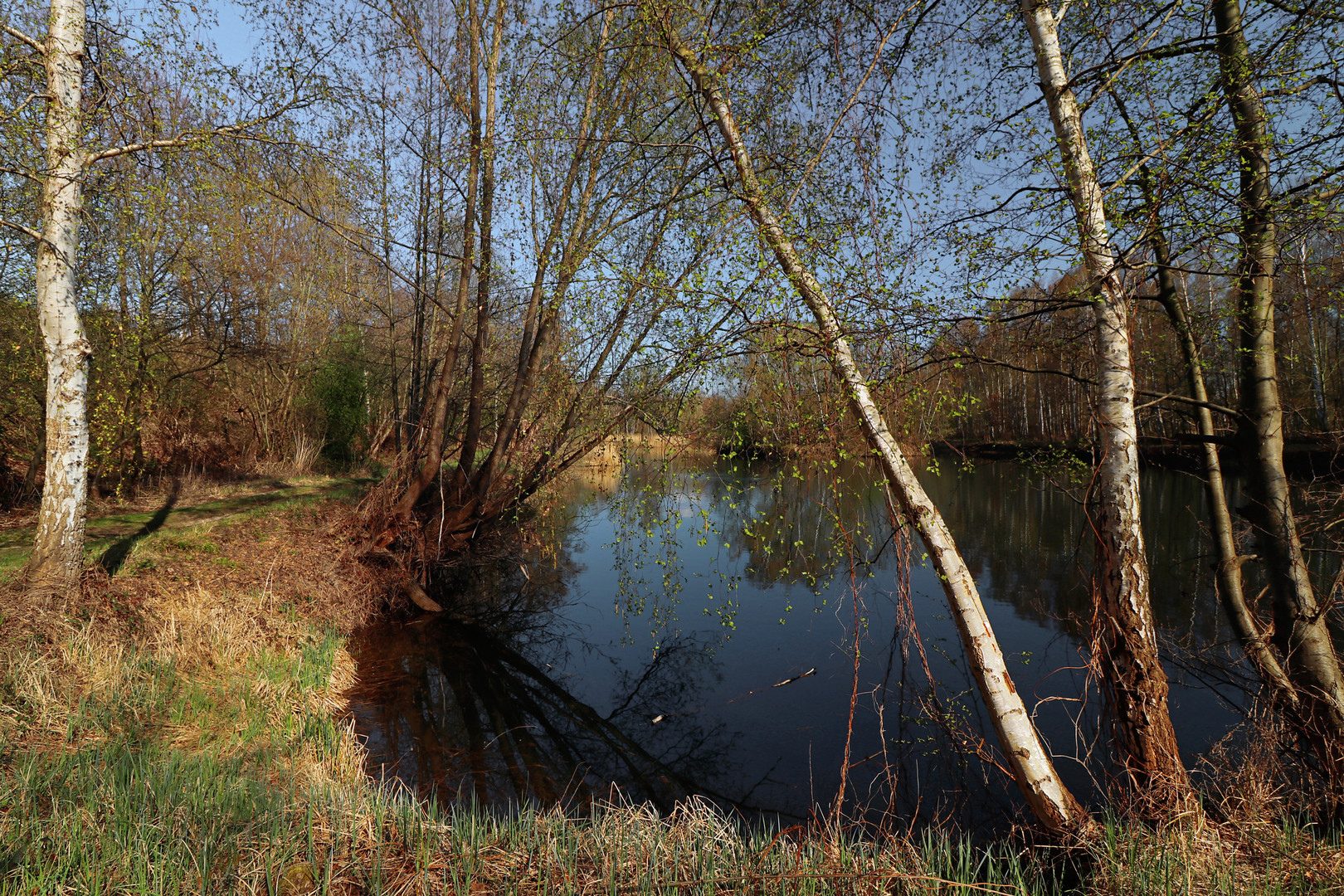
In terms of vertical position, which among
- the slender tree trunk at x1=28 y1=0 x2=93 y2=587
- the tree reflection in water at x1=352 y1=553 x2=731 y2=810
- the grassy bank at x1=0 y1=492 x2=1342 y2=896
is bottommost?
the tree reflection in water at x1=352 y1=553 x2=731 y2=810

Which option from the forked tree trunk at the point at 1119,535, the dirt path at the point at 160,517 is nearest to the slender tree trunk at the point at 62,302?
the dirt path at the point at 160,517

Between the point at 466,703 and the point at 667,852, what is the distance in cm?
436

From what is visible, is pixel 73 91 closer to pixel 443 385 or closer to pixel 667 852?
pixel 443 385

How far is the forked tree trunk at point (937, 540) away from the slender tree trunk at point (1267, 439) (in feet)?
6.31

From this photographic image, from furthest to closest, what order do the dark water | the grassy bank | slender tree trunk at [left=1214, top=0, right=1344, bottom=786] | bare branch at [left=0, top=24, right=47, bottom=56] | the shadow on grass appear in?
the shadow on grass
the dark water
bare branch at [left=0, top=24, right=47, bottom=56]
slender tree trunk at [left=1214, top=0, right=1344, bottom=786]
the grassy bank

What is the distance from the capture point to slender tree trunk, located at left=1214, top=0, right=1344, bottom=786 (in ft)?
12.7

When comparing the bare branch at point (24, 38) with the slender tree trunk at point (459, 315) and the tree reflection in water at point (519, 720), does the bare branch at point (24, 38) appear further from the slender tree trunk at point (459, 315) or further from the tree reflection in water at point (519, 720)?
the tree reflection in water at point (519, 720)

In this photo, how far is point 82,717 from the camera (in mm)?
4219

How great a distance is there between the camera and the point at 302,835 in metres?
3.14

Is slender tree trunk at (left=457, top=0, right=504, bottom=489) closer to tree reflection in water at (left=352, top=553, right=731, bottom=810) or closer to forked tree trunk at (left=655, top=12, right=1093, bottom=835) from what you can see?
tree reflection in water at (left=352, top=553, right=731, bottom=810)

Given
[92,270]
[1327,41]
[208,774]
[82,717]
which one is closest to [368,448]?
[92,270]

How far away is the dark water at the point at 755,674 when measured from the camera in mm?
5133

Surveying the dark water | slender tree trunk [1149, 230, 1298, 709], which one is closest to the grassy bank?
the dark water

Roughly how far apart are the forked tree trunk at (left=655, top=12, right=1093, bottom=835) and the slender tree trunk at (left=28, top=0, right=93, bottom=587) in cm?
533
